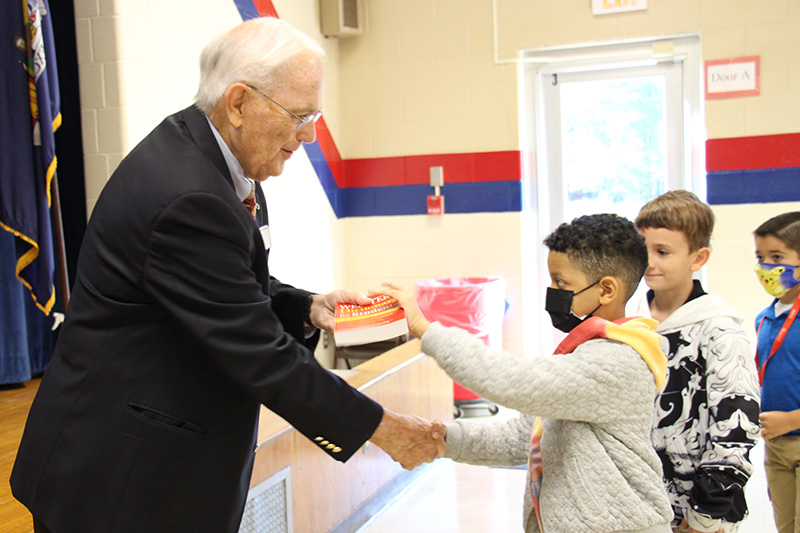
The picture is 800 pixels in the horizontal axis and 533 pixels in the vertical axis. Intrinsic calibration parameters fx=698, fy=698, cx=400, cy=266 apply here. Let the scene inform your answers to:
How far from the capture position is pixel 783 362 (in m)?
1.95

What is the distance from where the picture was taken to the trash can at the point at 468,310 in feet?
13.1

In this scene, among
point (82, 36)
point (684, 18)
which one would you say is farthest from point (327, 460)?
point (684, 18)

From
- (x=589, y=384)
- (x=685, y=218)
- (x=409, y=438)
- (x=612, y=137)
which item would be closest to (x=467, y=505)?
(x=409, y=438)

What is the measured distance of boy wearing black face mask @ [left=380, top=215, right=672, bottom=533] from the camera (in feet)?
4.05

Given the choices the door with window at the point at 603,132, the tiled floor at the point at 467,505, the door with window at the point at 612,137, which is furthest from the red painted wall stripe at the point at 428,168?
the tiled floor at the point at 467,505

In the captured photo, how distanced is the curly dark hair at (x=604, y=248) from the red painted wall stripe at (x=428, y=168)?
3115 millimetres

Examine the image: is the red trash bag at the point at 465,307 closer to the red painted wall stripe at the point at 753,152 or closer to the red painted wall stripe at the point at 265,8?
the red painted wall stripe at the point at 753,152

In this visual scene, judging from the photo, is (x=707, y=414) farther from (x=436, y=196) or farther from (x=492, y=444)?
(x=436, y=196)

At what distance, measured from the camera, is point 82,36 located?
2.78 m

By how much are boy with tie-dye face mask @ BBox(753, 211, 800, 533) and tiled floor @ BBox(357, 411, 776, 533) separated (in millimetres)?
535

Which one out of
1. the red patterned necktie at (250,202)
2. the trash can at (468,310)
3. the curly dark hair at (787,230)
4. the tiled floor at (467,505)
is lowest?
the tiled floor at (467,505)

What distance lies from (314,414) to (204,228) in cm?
38

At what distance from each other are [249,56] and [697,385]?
3.92 feet

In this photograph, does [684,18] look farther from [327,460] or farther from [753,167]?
[327,460]
